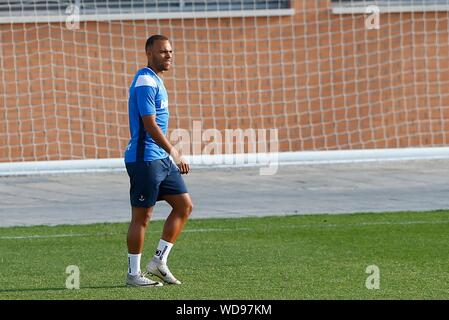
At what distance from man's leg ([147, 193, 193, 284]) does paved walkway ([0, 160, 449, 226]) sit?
3.68 m

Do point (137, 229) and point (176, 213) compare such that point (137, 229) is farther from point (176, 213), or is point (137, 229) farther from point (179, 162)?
point (179, 162)

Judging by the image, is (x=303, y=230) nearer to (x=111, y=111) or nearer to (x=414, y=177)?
(x=414, y=177)

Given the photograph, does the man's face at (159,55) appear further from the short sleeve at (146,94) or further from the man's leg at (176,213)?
the man's leg at (176,213)

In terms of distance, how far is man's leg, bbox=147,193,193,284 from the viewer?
874 centimetres

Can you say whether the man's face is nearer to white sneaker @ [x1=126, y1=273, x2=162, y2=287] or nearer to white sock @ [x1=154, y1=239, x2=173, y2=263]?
white sock @ [x1=154, y1=239, x2=173, y2=263]

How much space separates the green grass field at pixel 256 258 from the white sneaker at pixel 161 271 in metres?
0.13

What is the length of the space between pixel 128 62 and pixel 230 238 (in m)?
6.21

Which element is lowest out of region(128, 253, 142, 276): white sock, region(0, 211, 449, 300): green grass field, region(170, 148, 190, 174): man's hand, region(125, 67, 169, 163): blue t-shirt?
region(0, 211, 449, 300): green grass field

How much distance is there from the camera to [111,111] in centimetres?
1678

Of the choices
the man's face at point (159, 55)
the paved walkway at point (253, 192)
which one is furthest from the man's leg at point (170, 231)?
the paved walkway at point (253, 192)

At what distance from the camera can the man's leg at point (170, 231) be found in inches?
344

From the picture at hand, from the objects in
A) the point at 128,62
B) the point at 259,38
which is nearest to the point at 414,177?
the point at 259,38

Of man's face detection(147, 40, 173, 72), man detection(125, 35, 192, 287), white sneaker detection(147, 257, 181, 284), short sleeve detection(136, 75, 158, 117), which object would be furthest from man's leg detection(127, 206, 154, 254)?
man's face detection(147, 40, 173, 72)

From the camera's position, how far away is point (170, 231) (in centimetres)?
887
